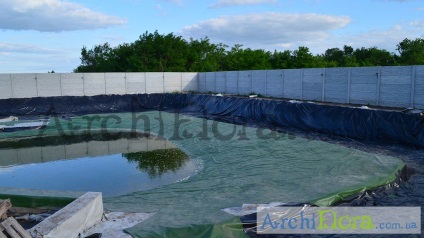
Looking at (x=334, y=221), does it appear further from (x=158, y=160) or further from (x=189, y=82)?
(x=189, y=82)

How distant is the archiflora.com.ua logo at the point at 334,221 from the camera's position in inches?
162

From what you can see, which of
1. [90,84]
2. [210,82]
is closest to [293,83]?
[210,82]

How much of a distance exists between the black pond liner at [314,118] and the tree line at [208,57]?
10.9 metres

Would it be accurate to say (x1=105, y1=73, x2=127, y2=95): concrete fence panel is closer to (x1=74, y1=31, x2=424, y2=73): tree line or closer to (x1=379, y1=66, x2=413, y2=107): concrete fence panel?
(x1=74, y1=31, x2=424, y2=73): tree line

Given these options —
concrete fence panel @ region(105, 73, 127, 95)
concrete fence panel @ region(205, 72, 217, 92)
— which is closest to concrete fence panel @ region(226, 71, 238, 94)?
concrete fence panel @ region(205, 72, 217, 92)

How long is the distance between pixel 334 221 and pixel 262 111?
10503 millimetres

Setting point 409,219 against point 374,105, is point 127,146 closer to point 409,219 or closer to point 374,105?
point 409,219

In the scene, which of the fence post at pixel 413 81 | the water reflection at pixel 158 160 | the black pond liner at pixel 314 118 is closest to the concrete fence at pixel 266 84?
the fence post at pixel 413 81

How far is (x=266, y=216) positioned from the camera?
421 cm

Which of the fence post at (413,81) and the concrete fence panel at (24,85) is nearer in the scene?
the fence post at (413,81)

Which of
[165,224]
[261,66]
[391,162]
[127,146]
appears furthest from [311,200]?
[261,66]

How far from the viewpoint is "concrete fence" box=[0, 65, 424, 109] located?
42.0 feet

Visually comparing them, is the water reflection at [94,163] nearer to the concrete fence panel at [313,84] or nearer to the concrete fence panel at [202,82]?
the concrete fence panel at [313,84]

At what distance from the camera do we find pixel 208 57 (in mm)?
35375
